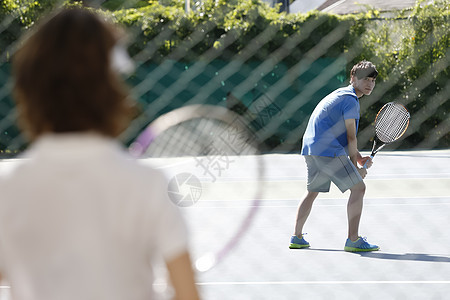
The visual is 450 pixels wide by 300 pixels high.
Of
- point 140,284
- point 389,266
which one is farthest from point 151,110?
point 140,284

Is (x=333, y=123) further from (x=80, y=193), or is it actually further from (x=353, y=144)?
(x=80, y=193)

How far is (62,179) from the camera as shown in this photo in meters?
1.13

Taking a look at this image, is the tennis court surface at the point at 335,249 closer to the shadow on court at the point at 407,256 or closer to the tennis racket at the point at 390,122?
the shadow on court at the point at 407,256

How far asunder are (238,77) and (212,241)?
7024mm

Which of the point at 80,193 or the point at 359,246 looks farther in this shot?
the point at 359,246

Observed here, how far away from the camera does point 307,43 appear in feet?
41.1

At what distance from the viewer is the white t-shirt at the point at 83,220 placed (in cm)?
112

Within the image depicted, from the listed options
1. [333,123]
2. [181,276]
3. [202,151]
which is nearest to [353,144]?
[333,123]

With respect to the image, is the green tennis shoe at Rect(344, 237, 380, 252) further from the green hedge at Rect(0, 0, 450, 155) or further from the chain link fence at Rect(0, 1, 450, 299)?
the green hedge at Rect(0, 0, 450, 155)

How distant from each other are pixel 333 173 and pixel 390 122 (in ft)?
2.53

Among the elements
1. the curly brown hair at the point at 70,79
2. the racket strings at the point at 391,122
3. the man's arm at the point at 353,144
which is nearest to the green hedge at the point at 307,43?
the racket strings at the point at 391,122

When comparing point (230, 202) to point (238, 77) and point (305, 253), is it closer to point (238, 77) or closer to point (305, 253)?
point (305, 253)

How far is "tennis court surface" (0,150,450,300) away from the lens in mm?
3945

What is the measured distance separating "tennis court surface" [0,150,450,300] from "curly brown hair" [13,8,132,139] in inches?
41.7
